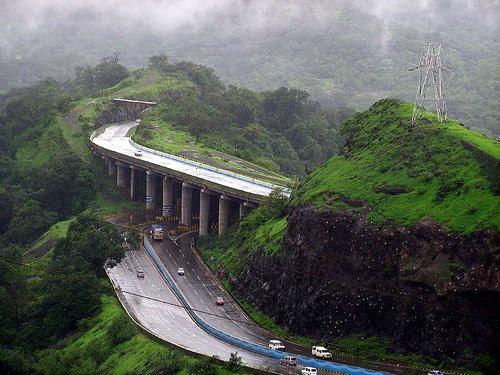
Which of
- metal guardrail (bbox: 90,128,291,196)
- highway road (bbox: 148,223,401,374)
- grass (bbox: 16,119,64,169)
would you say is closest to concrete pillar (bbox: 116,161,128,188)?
metal guardrail (bbox: 90,128,291,196)

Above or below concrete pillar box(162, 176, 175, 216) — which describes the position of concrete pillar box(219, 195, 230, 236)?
above

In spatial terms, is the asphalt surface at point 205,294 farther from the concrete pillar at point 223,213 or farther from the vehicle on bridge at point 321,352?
the concrete pillar at point 223,213

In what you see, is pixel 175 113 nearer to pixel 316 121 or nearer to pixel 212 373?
pixel 316 121

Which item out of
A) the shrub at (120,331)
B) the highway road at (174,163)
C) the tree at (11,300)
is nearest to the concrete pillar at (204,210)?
the highway road at (174,163)

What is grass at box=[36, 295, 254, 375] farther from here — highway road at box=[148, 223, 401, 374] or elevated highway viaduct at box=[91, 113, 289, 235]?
elevated highway viaduct at box=[91, 113, 289, 235]

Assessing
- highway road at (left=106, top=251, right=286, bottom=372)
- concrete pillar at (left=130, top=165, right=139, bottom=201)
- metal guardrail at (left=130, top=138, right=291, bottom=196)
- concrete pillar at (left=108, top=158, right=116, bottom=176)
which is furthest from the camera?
concrete pillar at (left=108, top=158, right=116, bottom=176)

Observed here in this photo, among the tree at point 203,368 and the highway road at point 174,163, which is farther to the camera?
the highway road at point 174,163
